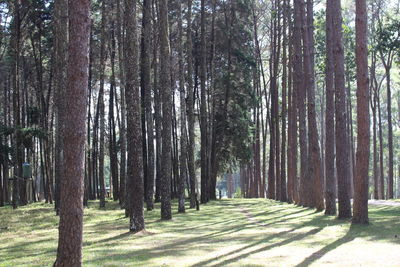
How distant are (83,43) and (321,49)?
87.1ft

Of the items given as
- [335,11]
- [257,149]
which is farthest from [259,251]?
[257,149]

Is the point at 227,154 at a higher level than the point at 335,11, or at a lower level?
lower

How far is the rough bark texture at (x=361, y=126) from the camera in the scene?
1303 cm

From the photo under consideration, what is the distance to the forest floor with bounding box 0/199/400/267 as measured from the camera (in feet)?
27.7

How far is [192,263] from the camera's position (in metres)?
8.21

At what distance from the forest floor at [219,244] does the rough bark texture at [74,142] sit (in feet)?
5.93

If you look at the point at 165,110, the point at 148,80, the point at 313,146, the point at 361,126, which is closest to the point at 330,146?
the point at 313,146

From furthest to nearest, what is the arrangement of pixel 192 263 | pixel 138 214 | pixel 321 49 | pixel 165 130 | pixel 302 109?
pixel 321 49 → pixel 302 109 → pixel 165 130 → pixel 138 214 → pixel 192 263

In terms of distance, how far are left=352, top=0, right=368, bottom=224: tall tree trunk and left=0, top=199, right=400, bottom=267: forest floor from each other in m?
0.64

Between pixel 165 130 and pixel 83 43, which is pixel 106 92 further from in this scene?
pixel 83 43

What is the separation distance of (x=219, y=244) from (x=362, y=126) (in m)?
5.52

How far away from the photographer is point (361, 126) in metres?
13.1

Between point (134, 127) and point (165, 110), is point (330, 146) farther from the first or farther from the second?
point (134, 127)

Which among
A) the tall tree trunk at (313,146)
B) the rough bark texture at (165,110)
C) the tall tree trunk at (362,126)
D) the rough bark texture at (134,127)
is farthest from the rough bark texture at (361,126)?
the rough bark texture at (165,110)
